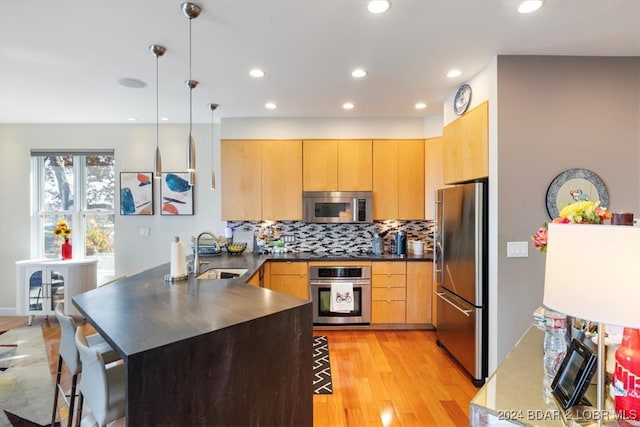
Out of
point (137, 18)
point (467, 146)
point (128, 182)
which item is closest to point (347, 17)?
point (137, 18)

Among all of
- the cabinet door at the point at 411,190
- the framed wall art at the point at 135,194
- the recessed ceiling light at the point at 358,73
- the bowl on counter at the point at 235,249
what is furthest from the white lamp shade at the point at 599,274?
the framed wall art at the point at 135,194

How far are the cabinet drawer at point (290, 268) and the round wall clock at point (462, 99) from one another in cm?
238

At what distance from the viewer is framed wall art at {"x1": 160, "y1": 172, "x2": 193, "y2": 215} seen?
4.43 meters

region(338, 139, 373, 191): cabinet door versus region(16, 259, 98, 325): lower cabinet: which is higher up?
region(338, 139, 373, 191): cabinet door

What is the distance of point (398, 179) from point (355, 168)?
58cm

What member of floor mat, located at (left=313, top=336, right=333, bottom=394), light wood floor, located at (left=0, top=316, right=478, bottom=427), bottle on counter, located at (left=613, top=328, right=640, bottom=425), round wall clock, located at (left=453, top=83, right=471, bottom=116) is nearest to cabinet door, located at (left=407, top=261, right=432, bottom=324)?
light wood floor, located at (left=0, top=316, right=478, bottom=427)

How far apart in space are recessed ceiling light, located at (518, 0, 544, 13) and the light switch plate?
1.59 meters

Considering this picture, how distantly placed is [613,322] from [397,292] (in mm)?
3103

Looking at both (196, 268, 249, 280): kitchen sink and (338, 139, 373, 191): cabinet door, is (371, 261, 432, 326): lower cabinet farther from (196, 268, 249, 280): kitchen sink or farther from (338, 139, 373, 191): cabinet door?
(196, 268, 249, 280): kitchen sink

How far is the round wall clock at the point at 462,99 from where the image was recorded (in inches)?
114

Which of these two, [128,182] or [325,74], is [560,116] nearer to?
[325,74]

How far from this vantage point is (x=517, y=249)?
245 cm

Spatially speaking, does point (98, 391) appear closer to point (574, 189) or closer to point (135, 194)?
point (574, 189)

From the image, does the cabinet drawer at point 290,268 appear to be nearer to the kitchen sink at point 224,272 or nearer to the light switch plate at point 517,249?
the kitchen sink at point 224,272
